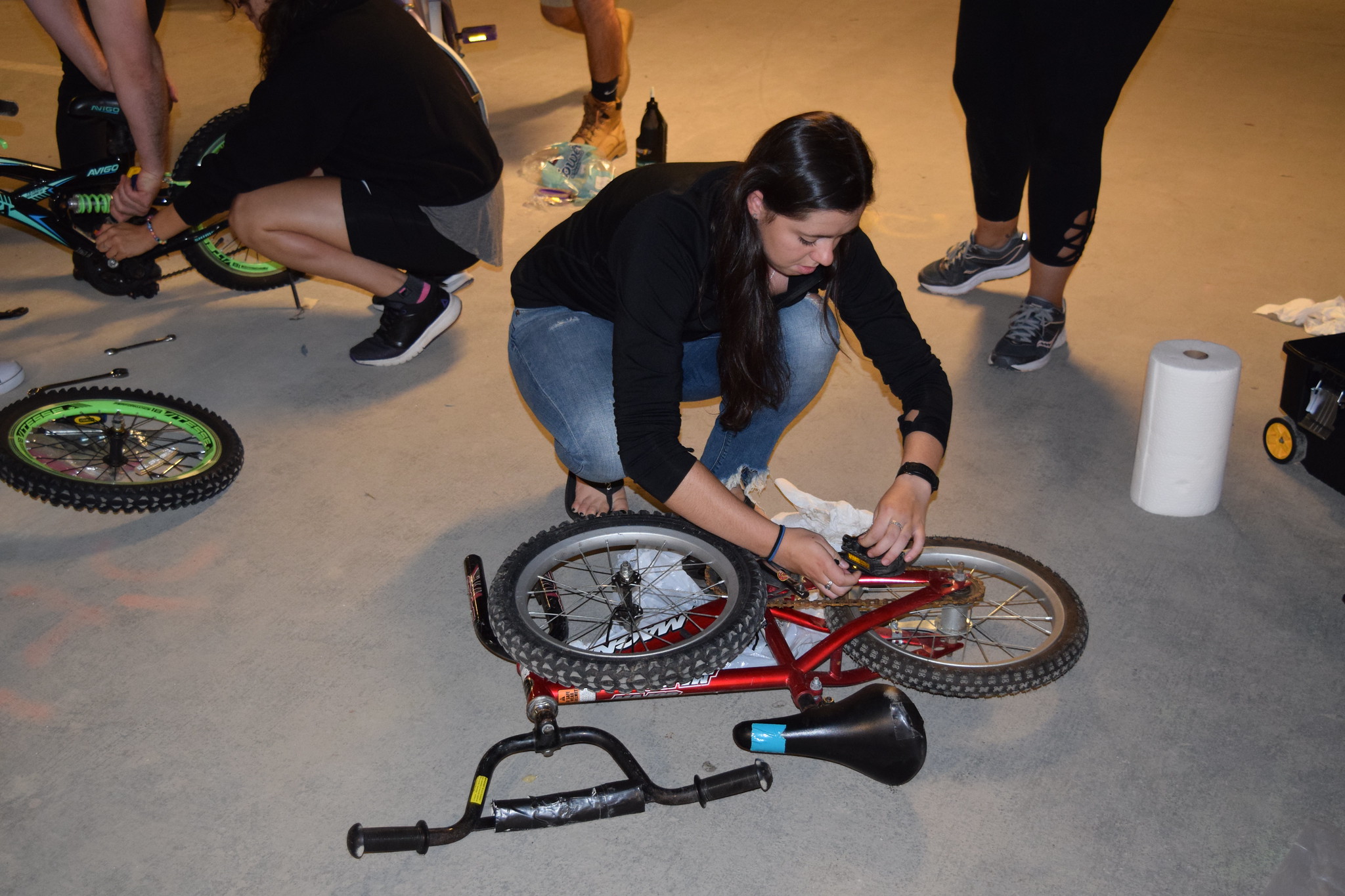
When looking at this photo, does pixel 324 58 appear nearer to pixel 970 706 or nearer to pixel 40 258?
pixel 40 258

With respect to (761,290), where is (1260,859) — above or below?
below

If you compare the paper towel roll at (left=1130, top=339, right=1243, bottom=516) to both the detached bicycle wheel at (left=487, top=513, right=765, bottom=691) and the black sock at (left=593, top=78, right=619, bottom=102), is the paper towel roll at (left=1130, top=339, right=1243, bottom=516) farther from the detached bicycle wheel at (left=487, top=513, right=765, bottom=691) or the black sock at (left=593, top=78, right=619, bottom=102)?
the black sock at (left=593, top=78, right=619, bottom=102)

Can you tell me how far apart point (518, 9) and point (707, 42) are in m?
1.32

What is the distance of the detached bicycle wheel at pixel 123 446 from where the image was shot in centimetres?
225

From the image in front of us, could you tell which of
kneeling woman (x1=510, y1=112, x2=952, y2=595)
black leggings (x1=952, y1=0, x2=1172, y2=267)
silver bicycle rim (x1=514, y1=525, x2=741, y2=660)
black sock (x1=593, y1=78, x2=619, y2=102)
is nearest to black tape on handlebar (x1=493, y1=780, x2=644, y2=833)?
silver bicycle rim (x1=514, y1=525, x2=741, y2=660)

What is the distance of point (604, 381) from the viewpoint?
1972mm

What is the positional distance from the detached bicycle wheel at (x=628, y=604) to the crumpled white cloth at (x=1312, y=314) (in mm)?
2013

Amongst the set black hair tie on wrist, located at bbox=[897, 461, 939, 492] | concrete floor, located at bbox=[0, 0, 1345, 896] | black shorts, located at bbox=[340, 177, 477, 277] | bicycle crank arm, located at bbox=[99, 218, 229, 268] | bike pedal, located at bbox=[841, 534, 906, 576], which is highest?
black shorts, located at bbox=[340, 177, 477, 277]

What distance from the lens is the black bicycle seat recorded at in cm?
287

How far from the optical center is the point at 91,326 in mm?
3047

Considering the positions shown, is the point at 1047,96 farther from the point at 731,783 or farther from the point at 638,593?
the point at 731,783

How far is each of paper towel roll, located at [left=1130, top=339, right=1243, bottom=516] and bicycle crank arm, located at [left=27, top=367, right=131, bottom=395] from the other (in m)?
2.52

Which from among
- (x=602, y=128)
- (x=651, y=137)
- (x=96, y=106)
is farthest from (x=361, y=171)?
(x=602, y=128)

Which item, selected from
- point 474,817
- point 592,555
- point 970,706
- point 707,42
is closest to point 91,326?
point 592,555
